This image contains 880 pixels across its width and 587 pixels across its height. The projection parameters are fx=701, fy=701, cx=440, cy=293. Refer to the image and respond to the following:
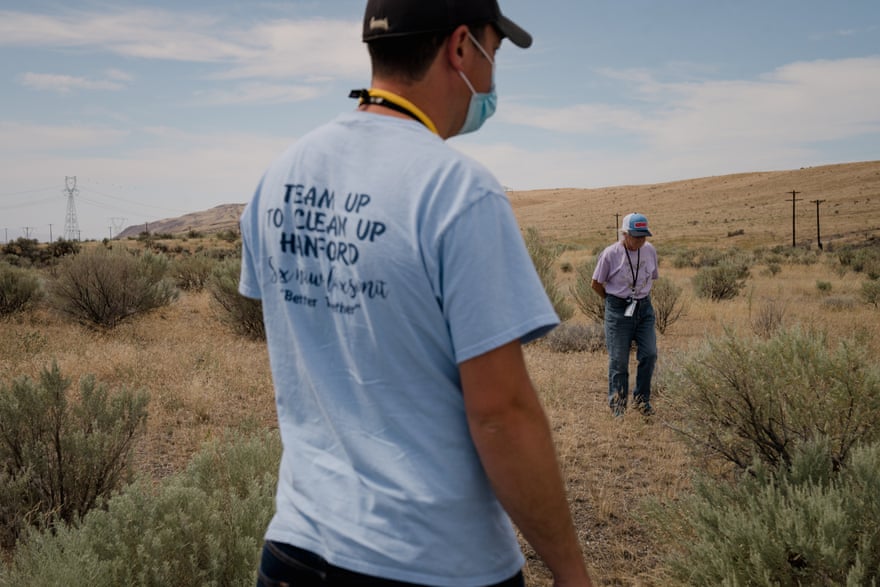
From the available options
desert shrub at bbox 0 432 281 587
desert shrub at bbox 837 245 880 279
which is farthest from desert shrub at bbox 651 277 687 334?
desert shrub at bbox 837 245 880 279

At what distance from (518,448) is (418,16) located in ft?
2.62

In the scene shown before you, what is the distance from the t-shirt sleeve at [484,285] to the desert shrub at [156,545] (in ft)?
7.85

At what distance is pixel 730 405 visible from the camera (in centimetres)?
457

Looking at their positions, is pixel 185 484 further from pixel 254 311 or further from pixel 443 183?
pixel 254 311

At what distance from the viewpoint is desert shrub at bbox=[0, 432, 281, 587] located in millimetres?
2910

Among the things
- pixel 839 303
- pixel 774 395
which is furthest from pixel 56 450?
pixel 839 303

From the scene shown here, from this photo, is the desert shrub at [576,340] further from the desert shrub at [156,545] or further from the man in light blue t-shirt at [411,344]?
the man in light blue t-shirt at [411,344]

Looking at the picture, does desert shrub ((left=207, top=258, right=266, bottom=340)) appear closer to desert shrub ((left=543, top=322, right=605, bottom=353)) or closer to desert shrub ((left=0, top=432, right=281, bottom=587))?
desert shrub ((left=543, top=322, right=605, bottom=353))

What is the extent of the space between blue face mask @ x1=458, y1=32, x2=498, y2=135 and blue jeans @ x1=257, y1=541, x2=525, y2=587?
3.00 ft

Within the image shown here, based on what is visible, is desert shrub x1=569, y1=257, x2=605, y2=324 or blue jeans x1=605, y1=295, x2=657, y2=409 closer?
blue jeans x1=605, y1=295, x2=657, y2=409

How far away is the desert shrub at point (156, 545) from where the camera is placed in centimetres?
291

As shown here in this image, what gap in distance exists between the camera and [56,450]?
465cm

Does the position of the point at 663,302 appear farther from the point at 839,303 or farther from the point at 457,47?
the point at 457,47

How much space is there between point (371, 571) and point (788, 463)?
393 centimetres
